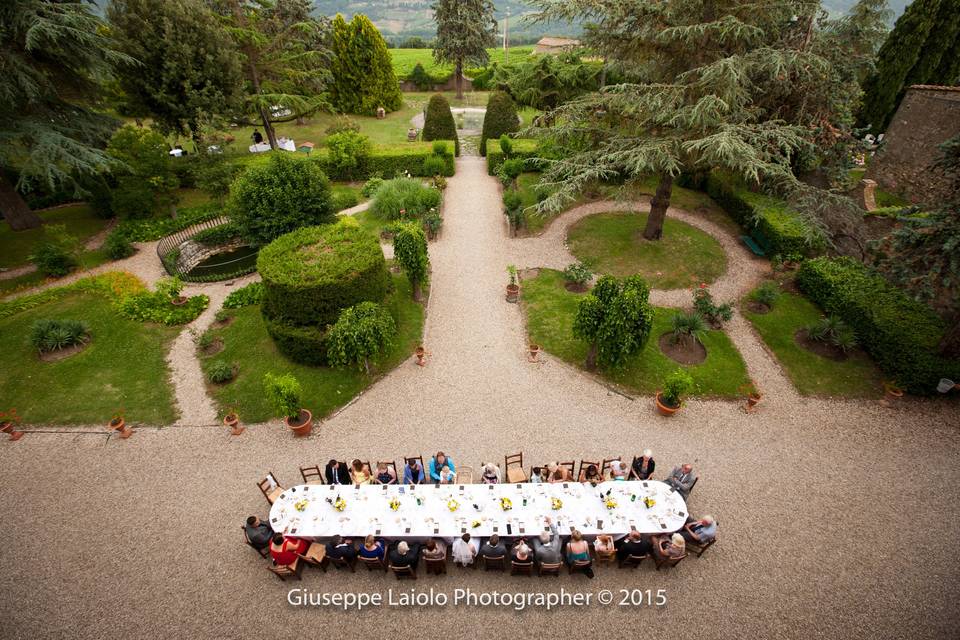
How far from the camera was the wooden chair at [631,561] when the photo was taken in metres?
8.10

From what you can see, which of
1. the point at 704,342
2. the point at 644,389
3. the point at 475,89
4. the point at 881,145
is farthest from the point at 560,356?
the point at 475,89

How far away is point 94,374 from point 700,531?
17.5 m

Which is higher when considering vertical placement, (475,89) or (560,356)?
(475,89)

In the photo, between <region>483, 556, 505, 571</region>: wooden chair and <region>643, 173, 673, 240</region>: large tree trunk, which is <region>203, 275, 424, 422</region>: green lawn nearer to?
<region>483, 556, 505, 571</region>: wooden chair

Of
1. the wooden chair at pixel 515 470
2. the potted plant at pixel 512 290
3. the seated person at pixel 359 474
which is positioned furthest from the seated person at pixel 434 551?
the potted plant at pixel 512 290

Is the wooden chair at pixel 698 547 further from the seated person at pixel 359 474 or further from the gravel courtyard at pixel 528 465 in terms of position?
the seated person at pixel 359 474

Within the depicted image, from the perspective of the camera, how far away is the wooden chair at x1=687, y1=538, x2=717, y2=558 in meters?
8.32

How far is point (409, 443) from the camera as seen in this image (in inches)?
436

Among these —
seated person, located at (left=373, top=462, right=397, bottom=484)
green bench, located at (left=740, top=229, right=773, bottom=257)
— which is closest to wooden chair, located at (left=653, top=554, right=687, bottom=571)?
seated person, located at (left=373, top=462, right=397, bottom=484)

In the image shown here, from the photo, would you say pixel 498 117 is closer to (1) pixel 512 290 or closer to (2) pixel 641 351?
(1) pixel 512 290

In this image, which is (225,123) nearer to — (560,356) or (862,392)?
(560,356)

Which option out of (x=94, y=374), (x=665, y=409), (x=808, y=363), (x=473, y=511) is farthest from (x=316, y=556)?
(x=808, y=363)

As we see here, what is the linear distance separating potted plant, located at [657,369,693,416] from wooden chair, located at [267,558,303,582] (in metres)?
9.60

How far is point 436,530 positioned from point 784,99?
17648mm
